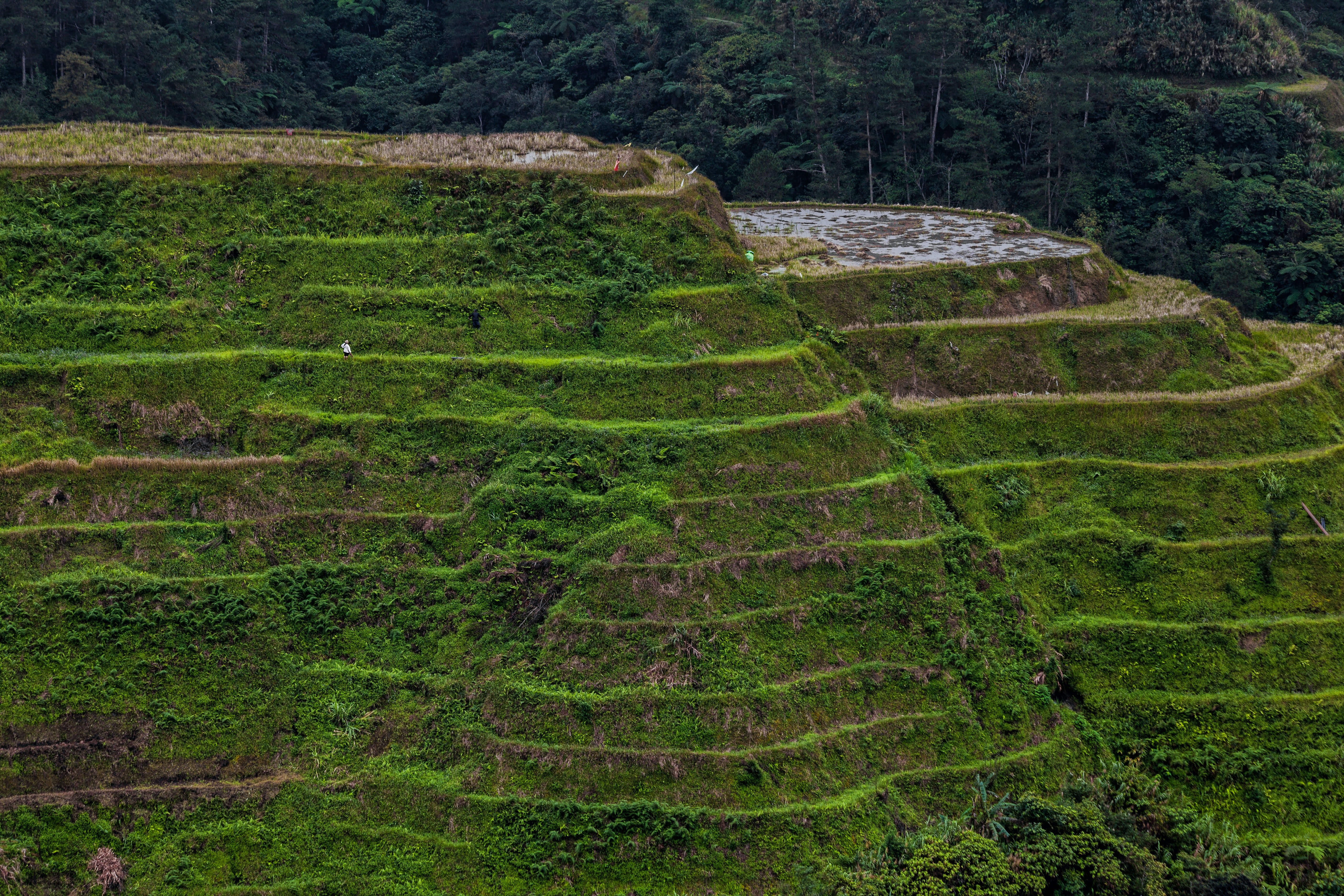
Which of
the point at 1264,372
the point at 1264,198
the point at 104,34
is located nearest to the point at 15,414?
the point at 1264,372

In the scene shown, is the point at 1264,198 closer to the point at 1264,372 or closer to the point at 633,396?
the point at 1264,372

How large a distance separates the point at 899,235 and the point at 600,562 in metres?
16.7

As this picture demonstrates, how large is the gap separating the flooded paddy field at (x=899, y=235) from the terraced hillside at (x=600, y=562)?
3594 millimetres

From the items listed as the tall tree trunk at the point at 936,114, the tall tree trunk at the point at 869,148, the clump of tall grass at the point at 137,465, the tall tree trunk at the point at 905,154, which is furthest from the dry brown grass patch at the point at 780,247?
the tall tree trunk at the point at 936,114

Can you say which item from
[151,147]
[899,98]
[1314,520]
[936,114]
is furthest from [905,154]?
[151,147]

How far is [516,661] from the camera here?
17.7 m

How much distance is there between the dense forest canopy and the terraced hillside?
19.1 m

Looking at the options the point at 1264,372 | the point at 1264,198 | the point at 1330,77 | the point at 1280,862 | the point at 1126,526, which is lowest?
the point at 1280,862

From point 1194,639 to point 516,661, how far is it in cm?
1131

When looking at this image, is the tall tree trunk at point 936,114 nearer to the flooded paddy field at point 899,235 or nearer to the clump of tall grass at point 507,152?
the flooded paddy field at point 899,235

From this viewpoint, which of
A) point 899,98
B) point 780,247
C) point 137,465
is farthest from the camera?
point 899,98

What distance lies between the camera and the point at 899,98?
46.7 meters

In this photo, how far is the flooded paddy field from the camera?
2864 cm

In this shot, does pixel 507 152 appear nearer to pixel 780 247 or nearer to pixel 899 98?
pixel 780 247
